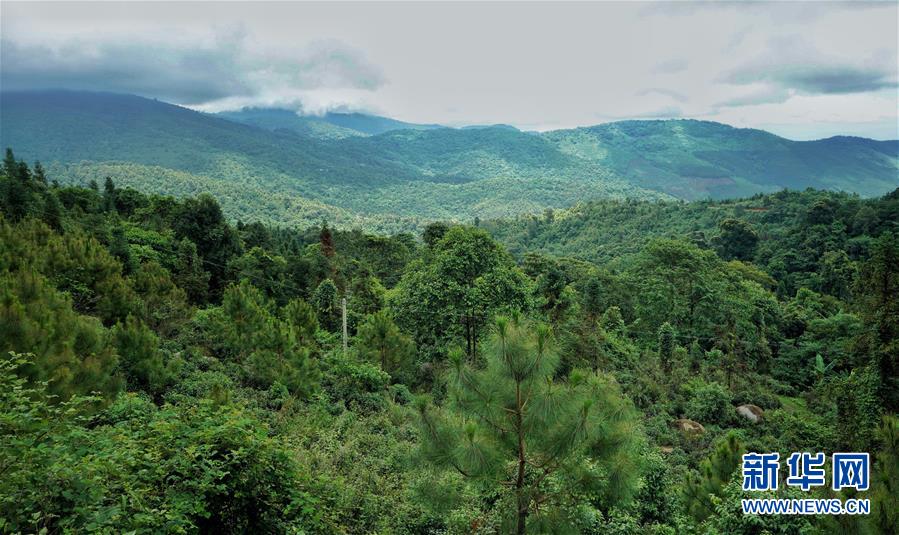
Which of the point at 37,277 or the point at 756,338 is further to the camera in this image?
the point at 756,338

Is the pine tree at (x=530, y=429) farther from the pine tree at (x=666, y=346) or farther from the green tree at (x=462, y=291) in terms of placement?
the pine tree at (x=666, y=346)

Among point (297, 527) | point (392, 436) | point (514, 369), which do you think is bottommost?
point (392, 436)

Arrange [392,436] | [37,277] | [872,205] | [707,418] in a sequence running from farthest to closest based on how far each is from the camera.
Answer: [872,205] → [707,418] → [392,436] → [37,277]

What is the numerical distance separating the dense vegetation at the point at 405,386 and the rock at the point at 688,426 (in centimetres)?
6

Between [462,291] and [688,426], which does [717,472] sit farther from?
[688,426]

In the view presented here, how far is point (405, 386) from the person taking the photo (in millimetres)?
14016

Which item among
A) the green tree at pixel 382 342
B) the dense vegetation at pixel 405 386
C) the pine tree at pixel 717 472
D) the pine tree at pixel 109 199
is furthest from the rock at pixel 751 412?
the pine tree at pixel 109 199

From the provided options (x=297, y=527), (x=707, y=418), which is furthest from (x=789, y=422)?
(x=297, y=527)

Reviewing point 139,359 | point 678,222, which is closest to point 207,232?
point 139,359

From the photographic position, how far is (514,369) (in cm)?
471

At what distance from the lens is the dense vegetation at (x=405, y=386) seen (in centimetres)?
433

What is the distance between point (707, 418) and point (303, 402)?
1207cm

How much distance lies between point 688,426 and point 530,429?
12193 millimetres

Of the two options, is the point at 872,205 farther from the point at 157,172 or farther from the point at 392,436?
the point at 157,172
